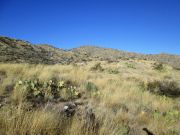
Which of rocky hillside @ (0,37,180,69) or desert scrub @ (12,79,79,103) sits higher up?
rocky hillside @ (0,37,180,69)

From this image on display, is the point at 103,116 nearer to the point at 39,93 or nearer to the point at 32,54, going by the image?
the point at 39,93

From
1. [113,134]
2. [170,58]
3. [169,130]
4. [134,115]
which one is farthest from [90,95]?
[170,58]

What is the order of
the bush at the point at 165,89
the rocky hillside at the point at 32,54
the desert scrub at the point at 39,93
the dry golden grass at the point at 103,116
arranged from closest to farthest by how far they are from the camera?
1. the dry golden grass at the point at 103,116
2. the desert scrub at the point at 39,93
3. the bush at the point at 165,89
4. the rocky hillside at the point at 32,54

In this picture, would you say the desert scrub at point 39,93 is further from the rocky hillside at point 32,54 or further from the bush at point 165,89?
the rocky hillside at point 32,54

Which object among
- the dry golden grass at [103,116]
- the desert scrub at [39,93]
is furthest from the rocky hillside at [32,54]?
the desert scrub at [39,93]

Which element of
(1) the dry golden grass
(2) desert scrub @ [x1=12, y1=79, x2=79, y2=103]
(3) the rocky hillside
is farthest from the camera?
(3) the rocky hillside

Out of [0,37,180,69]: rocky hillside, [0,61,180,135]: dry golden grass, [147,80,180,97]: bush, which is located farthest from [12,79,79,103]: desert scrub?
[0,37,180,69]: rocky hillside

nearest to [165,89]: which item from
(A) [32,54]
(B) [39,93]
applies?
(B) [39,93]

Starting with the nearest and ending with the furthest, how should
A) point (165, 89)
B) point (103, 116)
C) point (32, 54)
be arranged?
A: 1. point (103, 116)
2. point (165, 89)
3. point (32, 54)

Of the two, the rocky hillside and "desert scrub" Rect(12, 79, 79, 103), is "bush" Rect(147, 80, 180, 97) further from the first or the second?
the rocky hillside

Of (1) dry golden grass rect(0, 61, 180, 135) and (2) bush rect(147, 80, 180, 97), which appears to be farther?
(2) bush rect(147, 80, 180, 97)

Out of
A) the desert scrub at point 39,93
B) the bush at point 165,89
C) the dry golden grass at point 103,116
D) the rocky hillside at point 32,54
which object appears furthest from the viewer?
the rocky hillside at point 32,54

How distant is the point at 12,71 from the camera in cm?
1002

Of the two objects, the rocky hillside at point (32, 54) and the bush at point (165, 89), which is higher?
the rocky hillside at point (32, 54)
